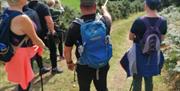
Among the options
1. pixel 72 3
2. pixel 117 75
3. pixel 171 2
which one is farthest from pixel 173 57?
pixel 171 2

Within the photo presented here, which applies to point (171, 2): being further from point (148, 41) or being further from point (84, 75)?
point (84, 75)

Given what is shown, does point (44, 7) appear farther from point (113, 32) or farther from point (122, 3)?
point (122, 3)

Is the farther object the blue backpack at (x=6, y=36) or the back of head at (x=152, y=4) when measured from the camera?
the back of head at (x=152, y=4)

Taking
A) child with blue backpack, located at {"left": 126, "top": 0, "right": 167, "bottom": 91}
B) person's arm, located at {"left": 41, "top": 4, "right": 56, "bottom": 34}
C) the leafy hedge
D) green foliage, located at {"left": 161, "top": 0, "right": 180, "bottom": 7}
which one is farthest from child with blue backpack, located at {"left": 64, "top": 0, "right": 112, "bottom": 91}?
green foliage, located at {"left": 161, "top": 0, "right": 180, "bottom": 7}

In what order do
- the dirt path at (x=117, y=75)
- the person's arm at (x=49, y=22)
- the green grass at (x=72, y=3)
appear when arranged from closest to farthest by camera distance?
the person's arm at (x=49, y=22) < the dirt path at (x=117, y=75) < the green grass at (x=72, y=3)

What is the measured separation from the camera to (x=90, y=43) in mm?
6547

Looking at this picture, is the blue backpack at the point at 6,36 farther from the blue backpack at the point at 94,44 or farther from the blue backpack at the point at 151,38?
the blue backpack at the point at 151,38

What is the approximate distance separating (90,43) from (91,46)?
0.18ft

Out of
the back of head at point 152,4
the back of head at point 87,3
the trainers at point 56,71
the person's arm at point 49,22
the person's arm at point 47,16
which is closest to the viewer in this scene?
the back of head at point 87,3

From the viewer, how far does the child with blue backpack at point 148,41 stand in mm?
7293

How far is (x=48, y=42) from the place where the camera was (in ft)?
34.9

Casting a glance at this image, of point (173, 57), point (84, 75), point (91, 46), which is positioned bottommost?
point (173, 57)

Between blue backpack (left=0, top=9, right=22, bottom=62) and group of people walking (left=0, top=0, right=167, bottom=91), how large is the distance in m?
0.03

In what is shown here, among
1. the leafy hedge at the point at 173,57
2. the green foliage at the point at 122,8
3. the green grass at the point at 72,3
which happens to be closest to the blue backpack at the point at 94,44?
the leafy hedge at the point at 173,57
